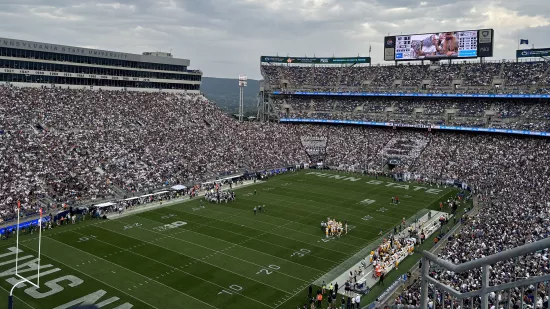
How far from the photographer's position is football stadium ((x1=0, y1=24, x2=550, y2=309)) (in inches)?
765

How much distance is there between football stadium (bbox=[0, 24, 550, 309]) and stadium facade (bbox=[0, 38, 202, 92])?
0.18 m

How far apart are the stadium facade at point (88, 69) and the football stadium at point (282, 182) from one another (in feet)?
0.58

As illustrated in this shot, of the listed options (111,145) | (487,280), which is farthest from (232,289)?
(111,145)

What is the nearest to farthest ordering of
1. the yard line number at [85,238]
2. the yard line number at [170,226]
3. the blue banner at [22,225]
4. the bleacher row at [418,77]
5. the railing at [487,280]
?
the railing at [487,280] < the yard line number at [85,238] < the blue banner at [22,225] < the yard line number at [170,226] < the bleacher row at [418,77]

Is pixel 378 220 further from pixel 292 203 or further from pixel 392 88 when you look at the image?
pixel 392 88

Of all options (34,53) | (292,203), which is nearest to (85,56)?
(34,53)

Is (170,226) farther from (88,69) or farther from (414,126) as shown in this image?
(414,126)

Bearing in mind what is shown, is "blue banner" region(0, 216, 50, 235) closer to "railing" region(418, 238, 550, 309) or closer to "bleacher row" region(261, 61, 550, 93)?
"railing" region(418, 238, 550, 309)

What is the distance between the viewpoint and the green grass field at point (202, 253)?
19.0m

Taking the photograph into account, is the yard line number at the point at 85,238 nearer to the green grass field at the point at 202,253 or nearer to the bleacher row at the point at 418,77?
the green grass field at the point at 202,253

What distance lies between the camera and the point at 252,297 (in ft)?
62.6

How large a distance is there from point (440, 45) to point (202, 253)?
5161cm

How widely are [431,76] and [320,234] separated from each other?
43.5 meters

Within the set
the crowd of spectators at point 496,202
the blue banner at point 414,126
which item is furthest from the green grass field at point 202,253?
the blue banner at point 414,126
